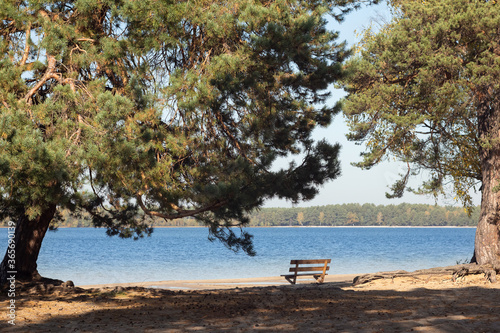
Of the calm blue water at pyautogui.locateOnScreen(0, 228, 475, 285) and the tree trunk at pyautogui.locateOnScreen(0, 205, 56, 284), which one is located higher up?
the tree trunk at pyautogui.locateOnScreen(0, 205, 56, 284)

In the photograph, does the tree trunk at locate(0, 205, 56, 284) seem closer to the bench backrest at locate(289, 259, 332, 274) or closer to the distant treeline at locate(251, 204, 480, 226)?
the bench backrest at locate(289, 259, 332, 274)

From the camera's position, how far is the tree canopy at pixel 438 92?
12.0m

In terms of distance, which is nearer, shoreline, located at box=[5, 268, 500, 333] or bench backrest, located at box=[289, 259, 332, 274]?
shoreline, located at box=[5, 268, 500, 333]

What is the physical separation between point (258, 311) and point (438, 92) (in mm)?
7555

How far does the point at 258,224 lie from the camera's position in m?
183

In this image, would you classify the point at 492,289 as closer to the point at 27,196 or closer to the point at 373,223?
Result: the point at 27,196

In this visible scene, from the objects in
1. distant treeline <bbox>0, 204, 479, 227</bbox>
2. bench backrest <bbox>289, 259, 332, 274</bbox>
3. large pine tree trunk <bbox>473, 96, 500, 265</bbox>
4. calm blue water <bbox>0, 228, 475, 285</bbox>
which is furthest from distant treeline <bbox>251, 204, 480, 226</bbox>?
large pine tree trunk <bbox>473, 96, 500, 265</bbox>

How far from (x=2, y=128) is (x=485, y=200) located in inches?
482

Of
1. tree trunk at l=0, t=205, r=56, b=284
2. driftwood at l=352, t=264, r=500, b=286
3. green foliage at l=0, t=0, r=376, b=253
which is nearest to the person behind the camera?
green foliage at l=0, t=0, r=376, b=253

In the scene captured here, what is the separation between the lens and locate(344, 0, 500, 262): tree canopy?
12.0 m

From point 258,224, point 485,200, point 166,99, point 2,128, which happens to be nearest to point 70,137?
point 2,128

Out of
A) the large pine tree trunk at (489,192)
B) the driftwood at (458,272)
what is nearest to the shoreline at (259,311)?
the driftwood at (458,272)

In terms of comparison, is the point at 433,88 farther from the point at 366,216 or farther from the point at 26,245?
the point at 366,216

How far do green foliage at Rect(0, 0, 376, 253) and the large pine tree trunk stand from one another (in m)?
6.08
